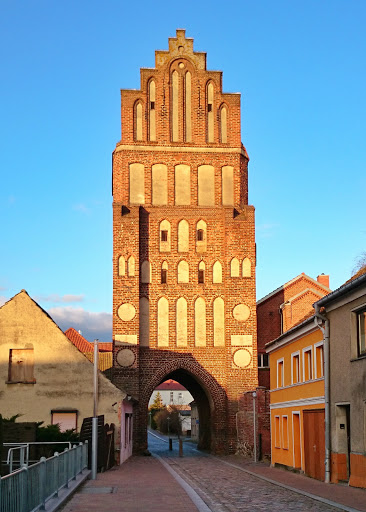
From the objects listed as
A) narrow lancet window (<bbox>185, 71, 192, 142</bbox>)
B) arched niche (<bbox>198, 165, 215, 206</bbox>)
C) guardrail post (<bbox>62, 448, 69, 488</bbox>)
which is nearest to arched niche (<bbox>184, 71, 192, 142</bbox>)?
narrow lancet window (<bbox>185, 71, 192, 142</bbox>)

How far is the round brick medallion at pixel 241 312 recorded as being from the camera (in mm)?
40094

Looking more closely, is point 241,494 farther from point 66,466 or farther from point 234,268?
point 234,268

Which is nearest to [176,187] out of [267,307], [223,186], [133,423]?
[223,186]

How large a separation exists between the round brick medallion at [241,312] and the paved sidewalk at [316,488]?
40.4 ft

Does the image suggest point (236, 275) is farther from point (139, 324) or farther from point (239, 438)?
point (239, 438)

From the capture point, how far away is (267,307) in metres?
43.3

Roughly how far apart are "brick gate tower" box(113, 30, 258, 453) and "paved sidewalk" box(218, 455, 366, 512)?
37.8ft

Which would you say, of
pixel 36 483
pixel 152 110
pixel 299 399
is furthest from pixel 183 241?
pixel 36 483

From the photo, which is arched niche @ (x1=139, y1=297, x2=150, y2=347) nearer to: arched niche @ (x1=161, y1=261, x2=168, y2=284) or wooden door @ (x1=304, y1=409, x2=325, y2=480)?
arched niche @ (x1=161, y1=261, x2=168, y2=284)

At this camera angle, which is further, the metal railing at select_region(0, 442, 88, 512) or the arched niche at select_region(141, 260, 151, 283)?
the arched niche at select_region(141, 260, 151, 283)

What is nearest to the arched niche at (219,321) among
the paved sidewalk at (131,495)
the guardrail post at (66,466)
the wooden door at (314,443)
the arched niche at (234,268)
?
the arched niche at (234,268)

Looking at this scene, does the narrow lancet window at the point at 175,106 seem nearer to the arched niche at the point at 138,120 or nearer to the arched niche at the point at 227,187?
the arched niche at the point at 138,120

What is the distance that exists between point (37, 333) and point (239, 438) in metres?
13.1

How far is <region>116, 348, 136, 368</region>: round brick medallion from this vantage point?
3903cm
